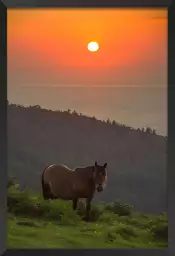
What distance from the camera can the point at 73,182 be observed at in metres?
3.59

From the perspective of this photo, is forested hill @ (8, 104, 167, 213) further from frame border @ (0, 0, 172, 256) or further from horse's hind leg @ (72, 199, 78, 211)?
horse's hind leg @ (72, 199, 78, 211)

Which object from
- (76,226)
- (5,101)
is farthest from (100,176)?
(5,101)

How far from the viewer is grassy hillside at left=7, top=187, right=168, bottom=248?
354 cm

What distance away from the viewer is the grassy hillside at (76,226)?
11.6 ft

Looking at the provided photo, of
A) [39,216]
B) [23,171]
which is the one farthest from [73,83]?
[39,216]

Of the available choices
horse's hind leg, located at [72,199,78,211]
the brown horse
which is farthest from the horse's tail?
horse's hind leg, located at [72,199,78,211]

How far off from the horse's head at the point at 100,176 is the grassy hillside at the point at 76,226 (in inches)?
5.1

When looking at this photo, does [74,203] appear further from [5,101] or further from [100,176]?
[5,101]

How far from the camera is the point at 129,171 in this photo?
353 cm

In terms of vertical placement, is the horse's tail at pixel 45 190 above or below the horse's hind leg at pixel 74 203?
above

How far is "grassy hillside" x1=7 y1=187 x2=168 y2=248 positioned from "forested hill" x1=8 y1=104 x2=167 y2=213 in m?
0.08

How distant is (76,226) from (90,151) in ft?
1.70

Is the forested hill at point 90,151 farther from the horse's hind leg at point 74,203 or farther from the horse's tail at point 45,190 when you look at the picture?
the horse's hind leg at point 74,203

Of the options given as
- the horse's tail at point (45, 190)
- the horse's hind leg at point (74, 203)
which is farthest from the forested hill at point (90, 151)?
the horse's hind leg at point (74, 203)
